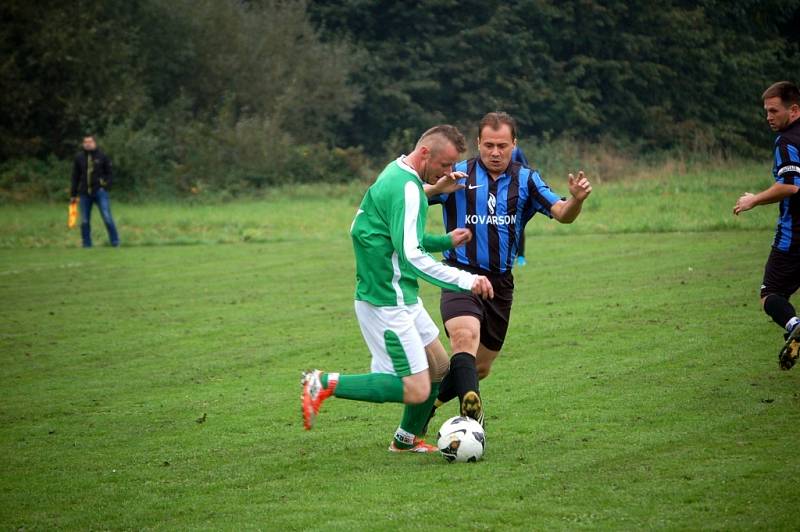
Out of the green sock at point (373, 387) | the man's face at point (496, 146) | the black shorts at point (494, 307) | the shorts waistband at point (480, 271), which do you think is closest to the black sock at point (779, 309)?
the black shorts at point (494, 307)

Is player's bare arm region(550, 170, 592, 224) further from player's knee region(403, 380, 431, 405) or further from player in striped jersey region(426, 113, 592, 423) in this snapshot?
player's knee region(403, 380, 431, 405)

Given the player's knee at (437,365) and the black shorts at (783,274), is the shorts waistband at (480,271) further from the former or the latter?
the black shorts at (783,274)

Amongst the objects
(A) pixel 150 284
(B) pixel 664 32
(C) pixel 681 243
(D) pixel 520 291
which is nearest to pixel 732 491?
(D) pixel 520 291

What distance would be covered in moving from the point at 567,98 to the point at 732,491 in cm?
4360

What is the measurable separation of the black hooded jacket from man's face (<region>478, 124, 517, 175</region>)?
50.4ft

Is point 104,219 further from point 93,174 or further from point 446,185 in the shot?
point 446,185

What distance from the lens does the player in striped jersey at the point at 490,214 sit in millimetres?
6965

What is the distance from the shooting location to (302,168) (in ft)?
125

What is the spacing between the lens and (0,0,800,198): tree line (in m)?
35.8

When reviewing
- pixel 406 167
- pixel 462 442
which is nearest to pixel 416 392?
pixel 462 442

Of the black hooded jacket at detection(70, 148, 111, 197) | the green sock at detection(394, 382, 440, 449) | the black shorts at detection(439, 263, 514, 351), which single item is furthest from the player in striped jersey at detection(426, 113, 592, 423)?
the black hooded jacket at detection(70, 148, 111, 197)

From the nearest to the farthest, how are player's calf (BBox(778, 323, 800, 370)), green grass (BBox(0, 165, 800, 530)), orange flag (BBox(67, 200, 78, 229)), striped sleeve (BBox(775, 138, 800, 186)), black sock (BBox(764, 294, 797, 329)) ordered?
green grass (BBox(0, 165, 800, 530)), player's calf (BBox(778, 323, 800, 370)), striped sleeve (BBox(775, 138, 800, 186)), black sock (BBox(764, 294, 797, 329)), orange flag (BBox(67, 200, 78, 229))

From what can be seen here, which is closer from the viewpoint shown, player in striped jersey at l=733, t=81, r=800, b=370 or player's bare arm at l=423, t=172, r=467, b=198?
player's bare arm at l=423, t=172, r=467, b=198

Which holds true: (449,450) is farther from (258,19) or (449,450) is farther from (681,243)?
(258,19)
